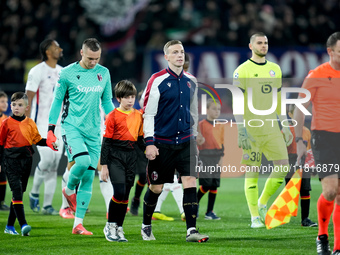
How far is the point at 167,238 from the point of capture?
725 cm

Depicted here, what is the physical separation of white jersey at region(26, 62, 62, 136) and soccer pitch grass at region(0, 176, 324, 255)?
4.66ft

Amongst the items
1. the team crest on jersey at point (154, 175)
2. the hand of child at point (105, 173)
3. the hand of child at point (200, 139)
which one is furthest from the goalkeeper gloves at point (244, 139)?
the hand of child at point (105, 173)

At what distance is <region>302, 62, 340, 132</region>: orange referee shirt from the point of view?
6172 millimetres

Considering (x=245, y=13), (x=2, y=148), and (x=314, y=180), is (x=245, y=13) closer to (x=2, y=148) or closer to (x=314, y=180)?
(x=314, y=180)

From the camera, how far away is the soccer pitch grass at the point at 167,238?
640 cm

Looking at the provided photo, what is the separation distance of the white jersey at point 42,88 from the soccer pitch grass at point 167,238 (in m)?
1.42

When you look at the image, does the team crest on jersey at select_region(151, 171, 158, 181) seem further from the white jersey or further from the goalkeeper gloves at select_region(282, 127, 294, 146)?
the white jersey

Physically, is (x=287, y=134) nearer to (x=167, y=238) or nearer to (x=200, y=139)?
(x=200, y=139)

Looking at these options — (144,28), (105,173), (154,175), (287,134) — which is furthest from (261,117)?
(144,28)

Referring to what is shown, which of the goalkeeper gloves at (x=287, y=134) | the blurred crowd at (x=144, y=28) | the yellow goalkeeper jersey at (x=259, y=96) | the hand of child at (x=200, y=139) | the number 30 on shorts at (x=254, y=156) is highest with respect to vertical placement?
the blurred crowd at (x=144, y=28)

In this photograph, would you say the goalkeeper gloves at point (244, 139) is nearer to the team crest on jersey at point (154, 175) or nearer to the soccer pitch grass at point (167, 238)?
the soccer pitch grass at point (167, 238)

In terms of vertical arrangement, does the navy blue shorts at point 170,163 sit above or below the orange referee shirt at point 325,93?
below

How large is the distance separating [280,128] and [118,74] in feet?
28.9

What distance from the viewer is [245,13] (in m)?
19.3
